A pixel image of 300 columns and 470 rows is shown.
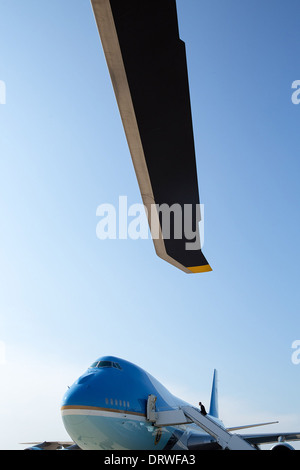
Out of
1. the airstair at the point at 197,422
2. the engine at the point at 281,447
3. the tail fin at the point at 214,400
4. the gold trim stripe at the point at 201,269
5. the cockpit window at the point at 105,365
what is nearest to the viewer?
the gold trim stripe at the point at 201,269

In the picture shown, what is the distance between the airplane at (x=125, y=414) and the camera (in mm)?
11875

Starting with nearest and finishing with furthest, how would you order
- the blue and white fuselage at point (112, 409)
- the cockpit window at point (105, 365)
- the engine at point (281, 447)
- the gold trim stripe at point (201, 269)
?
1. the gold trim stripe at point (201, 269)
2. the blue and white fuselage at point (112, 409)
3. the cockpit window at point (105, 365)
4. the engine at point (281, 447)

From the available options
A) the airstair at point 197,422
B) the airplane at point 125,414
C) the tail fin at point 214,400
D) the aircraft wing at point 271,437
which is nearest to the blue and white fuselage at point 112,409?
the airplane at point 125,414

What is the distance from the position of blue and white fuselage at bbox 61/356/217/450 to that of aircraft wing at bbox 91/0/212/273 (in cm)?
1019

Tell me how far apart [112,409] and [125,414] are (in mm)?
779

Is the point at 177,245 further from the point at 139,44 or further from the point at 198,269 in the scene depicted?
the point at 139,44

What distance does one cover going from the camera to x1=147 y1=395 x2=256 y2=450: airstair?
1327 centimetres

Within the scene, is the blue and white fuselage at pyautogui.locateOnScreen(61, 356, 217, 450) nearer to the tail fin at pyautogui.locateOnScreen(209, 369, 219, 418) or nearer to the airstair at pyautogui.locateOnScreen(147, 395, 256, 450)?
the airstair at pyautogui.locateOnScreen(147, 395, 256, 450)

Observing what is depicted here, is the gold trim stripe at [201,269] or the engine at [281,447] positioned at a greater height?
the gold trim stripe at [201,269]

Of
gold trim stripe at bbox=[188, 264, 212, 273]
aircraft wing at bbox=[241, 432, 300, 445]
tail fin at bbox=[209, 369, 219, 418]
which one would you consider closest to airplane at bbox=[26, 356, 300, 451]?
aircraft wing at bbox=[241, 432, 300, 445]

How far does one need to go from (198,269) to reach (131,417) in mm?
10693

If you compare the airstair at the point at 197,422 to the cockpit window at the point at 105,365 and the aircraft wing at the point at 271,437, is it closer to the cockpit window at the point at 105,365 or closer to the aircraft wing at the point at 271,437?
the cockpit window at the point at 105,365
